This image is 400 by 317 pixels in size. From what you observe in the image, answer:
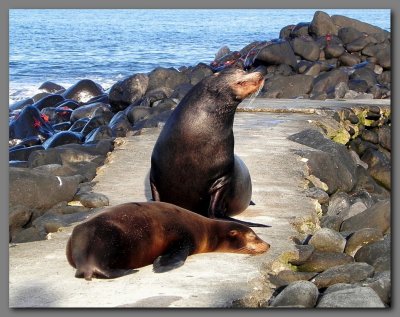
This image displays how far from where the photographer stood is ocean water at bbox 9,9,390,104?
7.62 metres

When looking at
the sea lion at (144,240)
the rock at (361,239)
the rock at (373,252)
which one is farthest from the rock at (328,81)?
the sea lion at (144,240)

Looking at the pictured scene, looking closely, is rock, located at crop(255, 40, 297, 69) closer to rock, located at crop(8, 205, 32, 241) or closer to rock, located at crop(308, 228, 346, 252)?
rock, located at crop(8, 205, 32, 241)

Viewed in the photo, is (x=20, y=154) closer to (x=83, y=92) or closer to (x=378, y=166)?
(x=378, y=166)

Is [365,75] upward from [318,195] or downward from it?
downward

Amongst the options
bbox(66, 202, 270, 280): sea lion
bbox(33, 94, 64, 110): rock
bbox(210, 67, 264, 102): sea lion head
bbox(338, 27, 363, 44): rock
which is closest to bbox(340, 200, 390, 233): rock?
bbox(66, 202, 270, 280): sea lion

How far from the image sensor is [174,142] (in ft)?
26.4

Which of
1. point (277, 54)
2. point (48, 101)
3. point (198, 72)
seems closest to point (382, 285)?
point (198, 72)

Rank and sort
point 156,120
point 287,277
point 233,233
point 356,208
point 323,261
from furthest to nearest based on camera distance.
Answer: point 156,120, point 356,208, point 233,233, point 323,261, point 287,277

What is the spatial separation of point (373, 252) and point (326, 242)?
0.49m

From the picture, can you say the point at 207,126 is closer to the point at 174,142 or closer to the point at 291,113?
the point at 174,142

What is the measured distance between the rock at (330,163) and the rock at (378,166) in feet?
3.63

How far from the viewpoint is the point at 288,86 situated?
19.9 m

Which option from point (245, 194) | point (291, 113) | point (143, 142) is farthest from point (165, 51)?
point (245, 194)

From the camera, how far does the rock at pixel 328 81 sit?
19.9 meters
